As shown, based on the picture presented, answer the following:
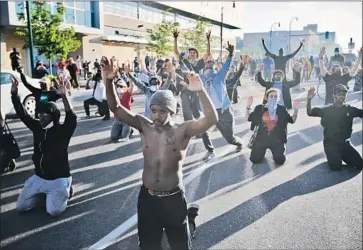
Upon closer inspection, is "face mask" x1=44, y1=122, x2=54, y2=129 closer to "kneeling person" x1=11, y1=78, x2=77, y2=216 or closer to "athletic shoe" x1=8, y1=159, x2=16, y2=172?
"kneeling person" x1=11, y1=78, x2=77, y2=216

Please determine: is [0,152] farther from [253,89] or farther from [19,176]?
[253,89]

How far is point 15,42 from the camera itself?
1956 cm

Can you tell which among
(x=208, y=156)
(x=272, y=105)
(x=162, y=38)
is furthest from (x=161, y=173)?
(x=208, y=156)

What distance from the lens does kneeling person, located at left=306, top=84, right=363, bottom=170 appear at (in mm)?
5594

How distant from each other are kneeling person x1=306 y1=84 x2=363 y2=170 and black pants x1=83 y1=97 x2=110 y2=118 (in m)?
4.73

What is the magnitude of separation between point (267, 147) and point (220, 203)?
1.95 m

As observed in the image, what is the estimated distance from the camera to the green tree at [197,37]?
4.96m

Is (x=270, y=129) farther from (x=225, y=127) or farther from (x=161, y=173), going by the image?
(x=161, y=173)

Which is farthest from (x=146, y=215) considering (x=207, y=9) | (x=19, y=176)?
(x=207, y=9)

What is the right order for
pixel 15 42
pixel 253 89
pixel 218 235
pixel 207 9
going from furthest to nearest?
1. pixel 15 42
2. pixel 253 89
3. pixel 207 9
4. pixel 218 235

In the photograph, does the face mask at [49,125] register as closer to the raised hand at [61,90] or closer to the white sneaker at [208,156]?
the raised hand at [61,90]

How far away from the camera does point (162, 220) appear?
261 cm

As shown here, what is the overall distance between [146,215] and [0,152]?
3.49 m

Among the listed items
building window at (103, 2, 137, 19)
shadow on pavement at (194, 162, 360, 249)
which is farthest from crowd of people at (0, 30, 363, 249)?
building window at (103, 2, 137, 19)
